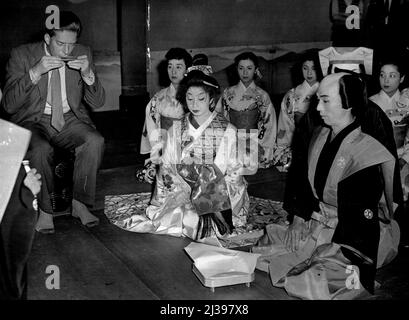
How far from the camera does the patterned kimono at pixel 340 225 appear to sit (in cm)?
316

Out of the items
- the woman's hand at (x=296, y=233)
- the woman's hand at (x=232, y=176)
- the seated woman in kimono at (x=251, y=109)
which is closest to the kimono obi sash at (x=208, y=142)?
the woman's hand at (x=232, y=176)

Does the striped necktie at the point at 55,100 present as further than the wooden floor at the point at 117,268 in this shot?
Yes

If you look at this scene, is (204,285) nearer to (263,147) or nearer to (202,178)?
(202,178)

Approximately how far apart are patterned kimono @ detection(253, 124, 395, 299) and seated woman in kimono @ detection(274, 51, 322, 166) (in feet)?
8.68

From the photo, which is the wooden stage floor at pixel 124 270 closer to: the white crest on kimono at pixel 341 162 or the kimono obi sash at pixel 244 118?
the white crest on kimono at pixel 341 162

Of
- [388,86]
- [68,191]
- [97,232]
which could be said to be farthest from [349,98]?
[68,191]

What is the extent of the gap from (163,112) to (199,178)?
4.98 ft

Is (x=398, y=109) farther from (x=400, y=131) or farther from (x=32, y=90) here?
(x=32, y=90)

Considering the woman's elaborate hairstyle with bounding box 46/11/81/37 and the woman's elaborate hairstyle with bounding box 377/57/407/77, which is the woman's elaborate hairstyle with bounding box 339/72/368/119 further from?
the woman's elaborate hairstyle with bounding box 46/11/81/37

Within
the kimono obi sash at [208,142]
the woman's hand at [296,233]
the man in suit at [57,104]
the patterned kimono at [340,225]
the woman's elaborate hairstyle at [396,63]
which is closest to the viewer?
the patterned kimono at [340,225]

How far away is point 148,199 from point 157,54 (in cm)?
331

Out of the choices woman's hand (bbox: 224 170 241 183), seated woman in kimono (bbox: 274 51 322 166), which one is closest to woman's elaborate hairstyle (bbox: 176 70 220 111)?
woman's hand (bbox: 224 170 241 183)

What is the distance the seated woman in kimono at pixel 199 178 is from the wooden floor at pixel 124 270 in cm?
21

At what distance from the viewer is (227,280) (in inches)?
129
